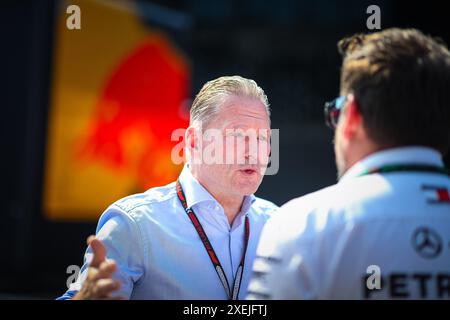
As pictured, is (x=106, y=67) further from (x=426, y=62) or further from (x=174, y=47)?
(x=426, y=62)

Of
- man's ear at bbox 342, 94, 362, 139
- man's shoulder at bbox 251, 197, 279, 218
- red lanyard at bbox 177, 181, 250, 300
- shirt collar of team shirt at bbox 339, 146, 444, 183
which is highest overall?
man's ear at bbox 342, 94, 362, 139

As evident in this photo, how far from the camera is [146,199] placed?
2.53m

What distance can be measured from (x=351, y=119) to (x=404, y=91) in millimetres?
172

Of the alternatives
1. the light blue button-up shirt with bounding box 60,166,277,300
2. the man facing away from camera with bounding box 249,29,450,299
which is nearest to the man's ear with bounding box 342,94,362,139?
the man facing away from camera with bounding box 249,29,450,299

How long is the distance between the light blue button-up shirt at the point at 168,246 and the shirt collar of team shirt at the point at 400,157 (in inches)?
39.4

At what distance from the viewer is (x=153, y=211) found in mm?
2479

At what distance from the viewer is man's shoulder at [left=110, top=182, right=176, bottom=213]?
8.00 ft

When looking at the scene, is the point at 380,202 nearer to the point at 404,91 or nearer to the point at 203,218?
the point at 404,91

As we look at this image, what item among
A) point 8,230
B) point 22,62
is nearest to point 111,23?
point 22,62

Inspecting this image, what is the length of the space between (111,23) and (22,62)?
164 cm

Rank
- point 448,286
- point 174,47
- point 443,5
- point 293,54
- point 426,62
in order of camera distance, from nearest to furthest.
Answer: point 448,286
point 426,62
point 443,5
point 174,47
point 293,54

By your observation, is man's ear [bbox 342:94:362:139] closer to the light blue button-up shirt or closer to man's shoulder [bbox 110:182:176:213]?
the light blue button-up shirt

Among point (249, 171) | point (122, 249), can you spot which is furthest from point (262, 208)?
point (122, 249)

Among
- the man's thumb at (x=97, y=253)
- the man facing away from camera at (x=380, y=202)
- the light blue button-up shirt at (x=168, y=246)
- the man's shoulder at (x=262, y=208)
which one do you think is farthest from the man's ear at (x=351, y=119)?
the man's shoulder at (x=262, y=208)
